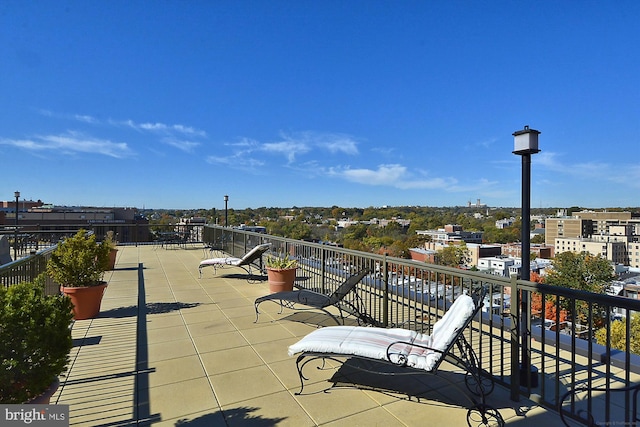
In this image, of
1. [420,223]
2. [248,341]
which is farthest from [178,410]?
[420,223]

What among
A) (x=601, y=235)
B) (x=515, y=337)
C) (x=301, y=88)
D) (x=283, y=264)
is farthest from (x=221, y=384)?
(x=601, y=235)

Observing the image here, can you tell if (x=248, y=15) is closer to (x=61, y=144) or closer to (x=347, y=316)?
(x=347, y=316)

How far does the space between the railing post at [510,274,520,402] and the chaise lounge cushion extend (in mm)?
358

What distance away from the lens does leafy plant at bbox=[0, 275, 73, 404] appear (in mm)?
1638

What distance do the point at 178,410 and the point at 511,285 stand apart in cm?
252

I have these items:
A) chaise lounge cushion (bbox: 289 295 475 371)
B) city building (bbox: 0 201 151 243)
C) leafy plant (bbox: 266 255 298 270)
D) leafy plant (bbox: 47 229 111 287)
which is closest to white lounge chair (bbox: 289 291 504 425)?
chaise lounge cushion (bbox: 289 295 475 371)

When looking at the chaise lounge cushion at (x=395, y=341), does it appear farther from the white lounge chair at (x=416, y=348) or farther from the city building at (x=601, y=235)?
the city building at (x=601, y=235)

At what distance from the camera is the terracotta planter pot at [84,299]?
15.0 feet

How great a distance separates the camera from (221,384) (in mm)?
2748

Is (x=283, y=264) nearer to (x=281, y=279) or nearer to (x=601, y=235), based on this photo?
(x=281, y=279)

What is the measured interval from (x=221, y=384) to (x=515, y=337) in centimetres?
231

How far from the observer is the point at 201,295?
239 inches

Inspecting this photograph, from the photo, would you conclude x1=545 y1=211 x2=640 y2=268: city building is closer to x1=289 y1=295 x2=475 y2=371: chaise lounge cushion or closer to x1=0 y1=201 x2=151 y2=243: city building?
x1=0 y1=201 x2=151 y2=243: city building

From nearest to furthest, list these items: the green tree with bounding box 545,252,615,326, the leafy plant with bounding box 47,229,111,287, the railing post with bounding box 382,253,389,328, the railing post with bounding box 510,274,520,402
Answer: the railing post with bounding box 510,274,520,402
the railing post with bounding box 382,253,389,328
the leafy plant with bounding box 47,229,111,287
the green tree with bounding box 545,252,615,326
